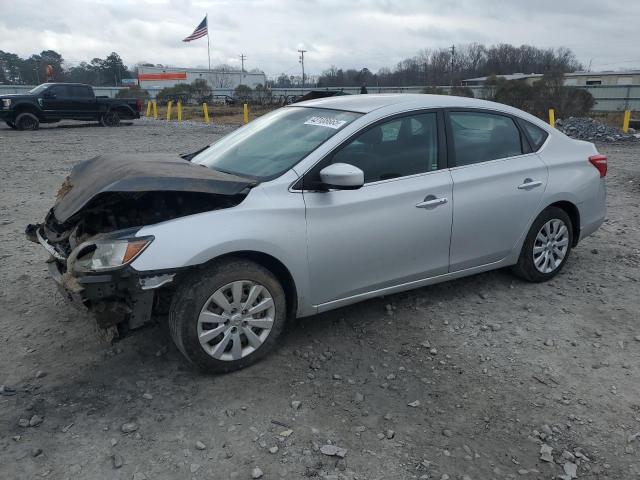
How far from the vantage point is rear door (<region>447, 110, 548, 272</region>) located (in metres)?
4.24

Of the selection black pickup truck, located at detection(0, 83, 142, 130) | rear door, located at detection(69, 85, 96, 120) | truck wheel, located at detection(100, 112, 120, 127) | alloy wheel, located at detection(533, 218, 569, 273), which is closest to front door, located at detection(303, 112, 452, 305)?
alloy wheel, located at detection(533, 218, 569, 273)

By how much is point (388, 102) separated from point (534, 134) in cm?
147

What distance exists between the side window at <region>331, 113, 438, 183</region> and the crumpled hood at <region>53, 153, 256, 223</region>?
2.60 ft

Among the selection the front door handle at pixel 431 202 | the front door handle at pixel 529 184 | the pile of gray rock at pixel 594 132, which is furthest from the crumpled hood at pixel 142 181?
the pile of gray rock at pixel 594 132

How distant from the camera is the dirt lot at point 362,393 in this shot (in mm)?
2732

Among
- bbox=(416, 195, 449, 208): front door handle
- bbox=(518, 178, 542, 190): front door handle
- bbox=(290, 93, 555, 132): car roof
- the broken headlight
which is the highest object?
bbox=(290, 93, 555, 132): car roof

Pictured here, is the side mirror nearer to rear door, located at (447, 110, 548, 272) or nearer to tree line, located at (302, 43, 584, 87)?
rear door, located at (447, 110, 548, 272)

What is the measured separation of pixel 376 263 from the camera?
152 inches

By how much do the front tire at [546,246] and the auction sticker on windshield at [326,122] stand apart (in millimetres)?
1979

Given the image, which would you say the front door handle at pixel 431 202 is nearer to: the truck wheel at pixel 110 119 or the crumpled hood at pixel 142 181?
the crumpled hood at pixel 142 181

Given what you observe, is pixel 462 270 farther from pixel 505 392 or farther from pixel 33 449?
pixel 33 449

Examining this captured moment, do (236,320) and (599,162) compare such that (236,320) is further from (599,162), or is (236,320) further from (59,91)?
(59,91)

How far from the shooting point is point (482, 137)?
448 cm

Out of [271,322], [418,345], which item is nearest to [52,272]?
[271,322]
